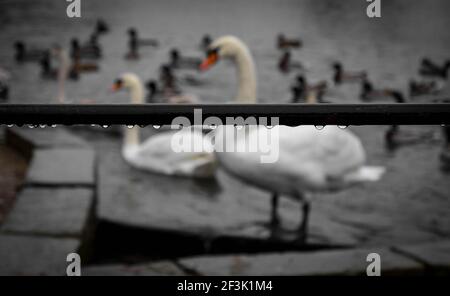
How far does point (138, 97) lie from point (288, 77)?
558cm

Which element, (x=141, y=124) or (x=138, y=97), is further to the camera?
(x=138, y=97)

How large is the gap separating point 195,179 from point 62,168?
7.99 feet

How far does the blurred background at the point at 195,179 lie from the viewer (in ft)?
11.9

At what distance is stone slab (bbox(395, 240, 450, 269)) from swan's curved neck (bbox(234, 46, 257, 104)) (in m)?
2.63

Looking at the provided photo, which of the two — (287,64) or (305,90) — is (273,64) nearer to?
(287,64)

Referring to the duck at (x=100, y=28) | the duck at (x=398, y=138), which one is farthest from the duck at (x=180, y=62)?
the duck at (x=398, y=138)

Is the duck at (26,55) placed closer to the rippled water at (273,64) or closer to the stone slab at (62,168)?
the rippled water at (273,64)

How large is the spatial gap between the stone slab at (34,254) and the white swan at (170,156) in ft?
12.3

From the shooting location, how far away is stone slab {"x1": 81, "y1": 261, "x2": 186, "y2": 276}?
2.78 m

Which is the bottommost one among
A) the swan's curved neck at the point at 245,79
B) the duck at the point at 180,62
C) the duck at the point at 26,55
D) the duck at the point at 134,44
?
the swan's curved neck at the point at 245,79

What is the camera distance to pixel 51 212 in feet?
12.5

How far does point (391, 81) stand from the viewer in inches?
552
